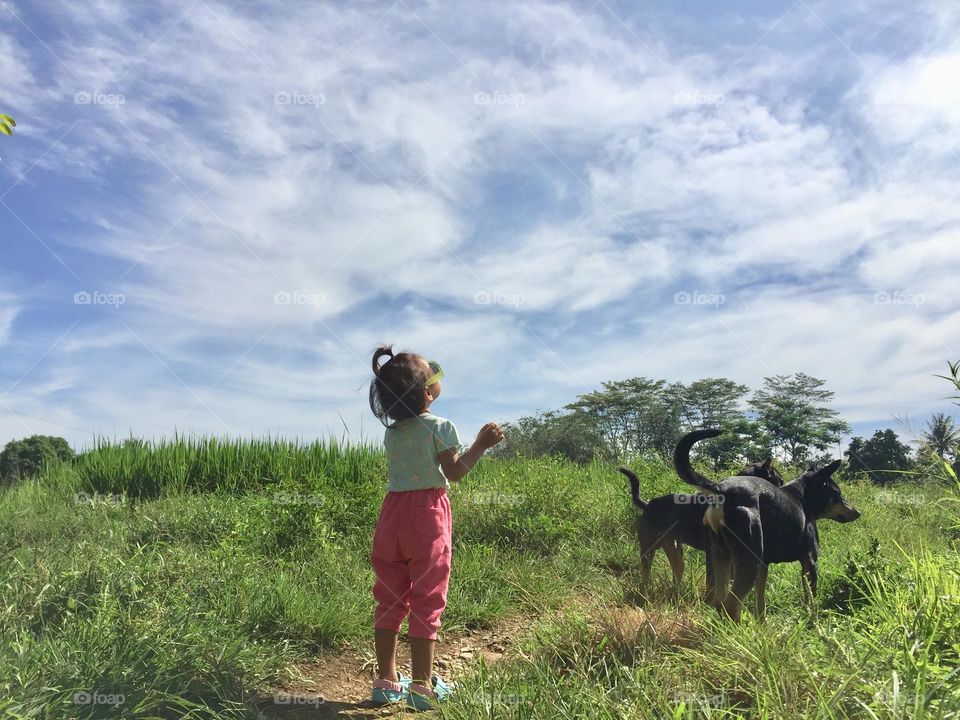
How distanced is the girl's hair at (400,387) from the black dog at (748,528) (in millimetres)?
1805

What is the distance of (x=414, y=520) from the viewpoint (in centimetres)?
467

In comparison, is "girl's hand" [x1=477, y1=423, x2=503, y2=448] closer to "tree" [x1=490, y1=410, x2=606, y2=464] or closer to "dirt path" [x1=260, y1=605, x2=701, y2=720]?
"dirt path" [x1=260, y1=605, x2=701, y2=720]

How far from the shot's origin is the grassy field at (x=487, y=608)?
3.51 m

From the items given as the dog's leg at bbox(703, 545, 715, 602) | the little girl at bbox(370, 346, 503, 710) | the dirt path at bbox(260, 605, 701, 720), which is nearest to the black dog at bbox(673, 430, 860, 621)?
the dog's leg at bbox(703, 545, 715, 602)

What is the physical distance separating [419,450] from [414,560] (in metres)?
0.73

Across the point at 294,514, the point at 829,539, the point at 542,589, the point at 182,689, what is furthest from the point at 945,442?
the point at 294,514

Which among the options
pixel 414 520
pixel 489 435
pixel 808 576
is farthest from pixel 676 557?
pixel 414 520

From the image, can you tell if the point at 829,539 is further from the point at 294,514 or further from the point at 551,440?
the point at 551,440

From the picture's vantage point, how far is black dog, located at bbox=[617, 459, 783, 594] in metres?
5.25

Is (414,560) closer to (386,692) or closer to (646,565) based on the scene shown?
(386,692)

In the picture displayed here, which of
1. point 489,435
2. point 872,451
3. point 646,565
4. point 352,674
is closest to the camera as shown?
point 489,435

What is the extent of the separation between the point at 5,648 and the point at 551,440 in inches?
516

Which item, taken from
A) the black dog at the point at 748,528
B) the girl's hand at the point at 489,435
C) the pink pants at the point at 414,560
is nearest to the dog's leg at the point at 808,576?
the black dog at the point at 748,528

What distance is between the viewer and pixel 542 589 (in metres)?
6.55
